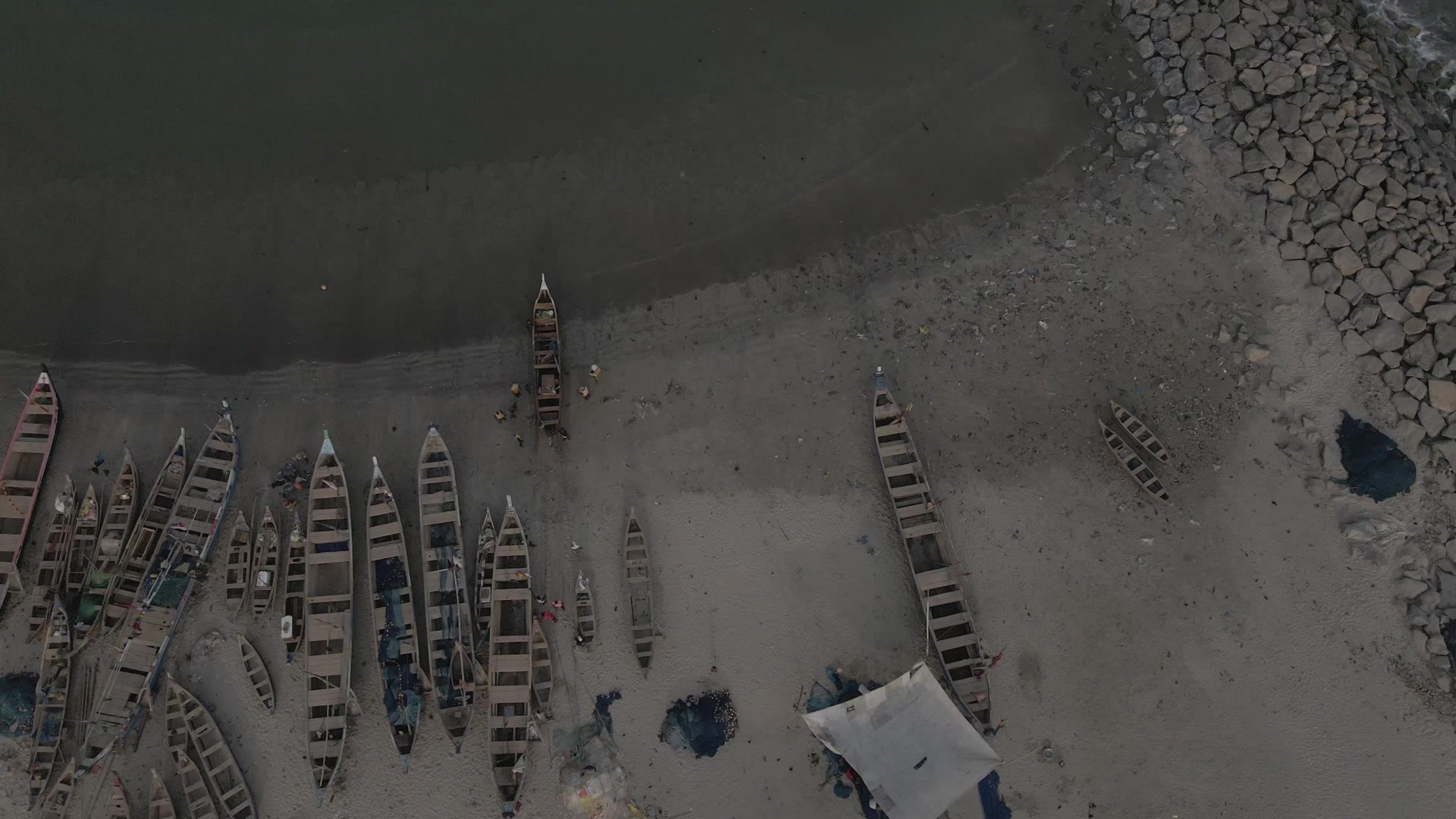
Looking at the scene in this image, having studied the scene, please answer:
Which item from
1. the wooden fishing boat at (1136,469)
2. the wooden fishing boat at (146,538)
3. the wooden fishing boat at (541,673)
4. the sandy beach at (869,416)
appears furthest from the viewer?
the wooden fishing boat at (1136,469)

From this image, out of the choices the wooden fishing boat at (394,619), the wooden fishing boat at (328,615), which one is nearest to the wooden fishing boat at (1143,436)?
the wooden fishing boat at (394,619)

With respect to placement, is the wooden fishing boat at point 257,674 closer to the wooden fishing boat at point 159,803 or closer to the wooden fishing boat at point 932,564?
the wooden fishing boat at point 159,803

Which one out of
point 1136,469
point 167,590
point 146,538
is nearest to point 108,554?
point 146,538

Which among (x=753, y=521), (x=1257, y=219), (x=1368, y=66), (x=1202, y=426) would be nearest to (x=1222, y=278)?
(x=1257, y=219)

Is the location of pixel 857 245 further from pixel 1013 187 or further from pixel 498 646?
pixel 498 646

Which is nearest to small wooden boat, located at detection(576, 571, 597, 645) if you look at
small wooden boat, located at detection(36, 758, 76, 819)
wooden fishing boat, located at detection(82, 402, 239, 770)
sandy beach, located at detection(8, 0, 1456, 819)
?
sandy beach, located at detection(8, 0, 1456, 819)

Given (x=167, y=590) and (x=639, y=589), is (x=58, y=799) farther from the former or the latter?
(x=639, y=589)
